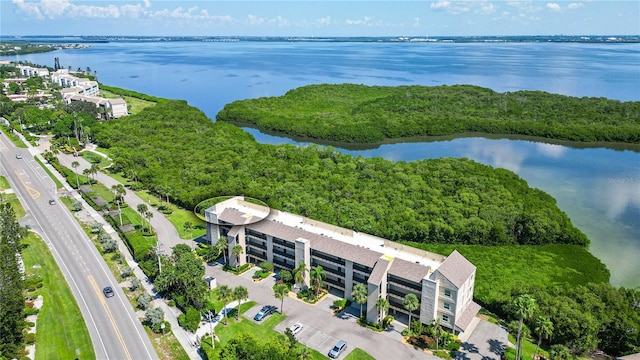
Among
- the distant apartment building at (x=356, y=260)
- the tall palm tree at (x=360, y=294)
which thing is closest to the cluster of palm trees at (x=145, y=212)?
the distant apartment building at (x=356, y=260)

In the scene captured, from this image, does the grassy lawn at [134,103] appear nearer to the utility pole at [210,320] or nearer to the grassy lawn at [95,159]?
the grassy lawn at [95,159]

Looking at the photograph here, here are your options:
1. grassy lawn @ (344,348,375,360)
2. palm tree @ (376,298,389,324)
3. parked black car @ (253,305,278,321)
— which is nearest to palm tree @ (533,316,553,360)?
palm tree @ (376,298,389,324)

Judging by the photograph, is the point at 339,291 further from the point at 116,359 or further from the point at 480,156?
the point at 480,156

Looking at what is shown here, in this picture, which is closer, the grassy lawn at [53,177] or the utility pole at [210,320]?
the utility pole at [210,320]

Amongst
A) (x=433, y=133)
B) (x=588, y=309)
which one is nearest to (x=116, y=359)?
(x=588, y=309)

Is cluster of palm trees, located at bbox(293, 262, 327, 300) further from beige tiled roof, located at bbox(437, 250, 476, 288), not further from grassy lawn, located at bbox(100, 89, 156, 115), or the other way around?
grassy lawn, located at bbox(100, 89, 156, 115)
